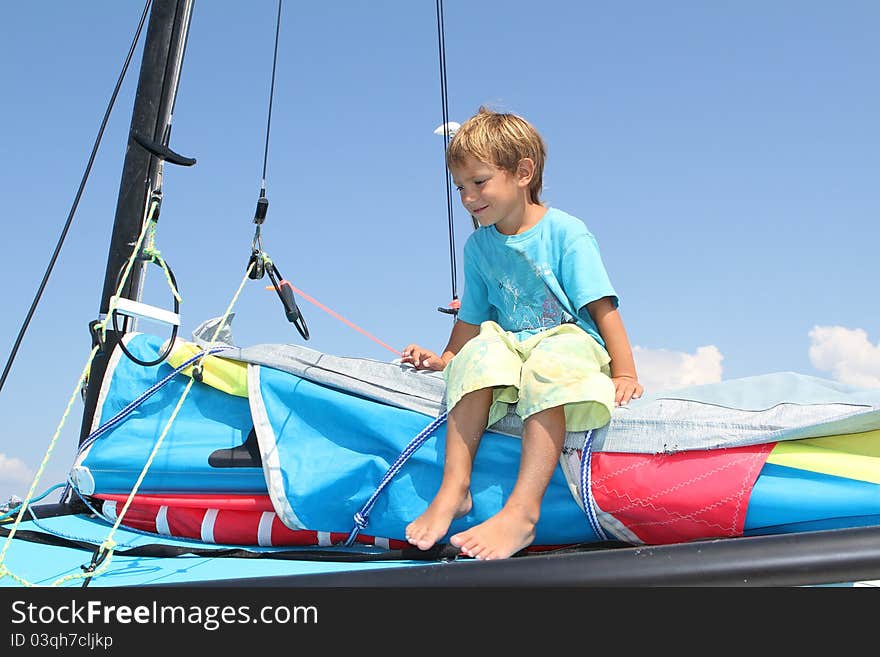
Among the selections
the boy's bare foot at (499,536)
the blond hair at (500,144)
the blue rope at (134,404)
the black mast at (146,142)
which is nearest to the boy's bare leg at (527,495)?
the boy's bare foot at (499,536)

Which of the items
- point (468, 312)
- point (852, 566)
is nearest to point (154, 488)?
point (468, 312)

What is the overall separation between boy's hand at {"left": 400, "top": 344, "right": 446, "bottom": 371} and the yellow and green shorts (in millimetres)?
267

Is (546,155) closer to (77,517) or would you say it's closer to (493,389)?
(493,389)

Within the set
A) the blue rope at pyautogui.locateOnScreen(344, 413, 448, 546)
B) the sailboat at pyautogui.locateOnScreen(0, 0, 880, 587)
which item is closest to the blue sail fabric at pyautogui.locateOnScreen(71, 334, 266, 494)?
the sailboat at pyautogui.locateOnScreen(0, 0, 880, 587)

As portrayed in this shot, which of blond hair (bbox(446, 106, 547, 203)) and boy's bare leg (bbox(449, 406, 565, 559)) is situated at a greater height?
blond hair (bbox(446, 106, 547, 203))

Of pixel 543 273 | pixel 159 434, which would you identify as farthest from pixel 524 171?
pixel 159 434

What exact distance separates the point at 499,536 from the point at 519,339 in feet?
2.03

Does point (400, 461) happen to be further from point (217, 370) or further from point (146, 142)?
point (146, 142)

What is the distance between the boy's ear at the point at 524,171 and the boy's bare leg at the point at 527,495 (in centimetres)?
73

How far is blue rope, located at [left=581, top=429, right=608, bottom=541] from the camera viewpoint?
170cm

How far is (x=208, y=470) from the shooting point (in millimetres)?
2104

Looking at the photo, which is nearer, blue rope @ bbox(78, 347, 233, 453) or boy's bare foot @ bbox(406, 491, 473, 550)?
boy's bare foot @ bbox(406, 491, 473, 550)

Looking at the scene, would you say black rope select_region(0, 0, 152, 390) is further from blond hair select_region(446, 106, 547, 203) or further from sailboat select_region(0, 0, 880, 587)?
blond hair select_region(446, 106, 547, 203)

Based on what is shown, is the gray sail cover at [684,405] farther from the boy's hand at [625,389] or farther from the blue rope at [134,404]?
the blue rope at [134,404]
